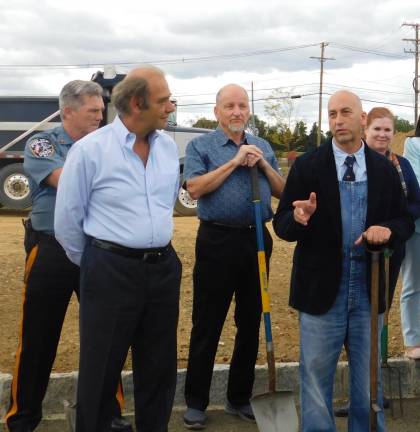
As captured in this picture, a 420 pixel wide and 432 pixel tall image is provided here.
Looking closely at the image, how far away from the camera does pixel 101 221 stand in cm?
303

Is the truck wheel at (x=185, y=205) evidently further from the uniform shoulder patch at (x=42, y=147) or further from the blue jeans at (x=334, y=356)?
the blue jeans at (x=334, y=356)

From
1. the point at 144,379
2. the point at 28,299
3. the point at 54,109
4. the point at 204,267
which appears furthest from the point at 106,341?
the point at 54,109

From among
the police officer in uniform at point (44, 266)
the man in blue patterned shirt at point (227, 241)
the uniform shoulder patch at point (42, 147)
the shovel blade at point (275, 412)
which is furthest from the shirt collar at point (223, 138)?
the shovel blade at point (275, 412)

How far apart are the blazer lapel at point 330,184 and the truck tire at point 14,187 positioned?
36.4ft

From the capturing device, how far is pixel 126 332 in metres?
3.08

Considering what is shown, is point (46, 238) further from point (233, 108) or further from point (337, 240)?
point (337, 240)

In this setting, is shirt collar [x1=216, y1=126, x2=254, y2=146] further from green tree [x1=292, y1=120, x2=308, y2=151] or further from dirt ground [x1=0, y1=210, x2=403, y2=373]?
green tree [x1=292, y1=120, x2=308, y2=151]

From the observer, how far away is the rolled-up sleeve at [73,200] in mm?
2994

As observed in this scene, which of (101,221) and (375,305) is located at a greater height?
(101,221)

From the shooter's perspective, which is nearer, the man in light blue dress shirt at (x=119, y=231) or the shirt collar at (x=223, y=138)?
the man in light blue dress shirt at (x=119, y=231)

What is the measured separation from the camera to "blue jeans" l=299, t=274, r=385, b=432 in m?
3.38

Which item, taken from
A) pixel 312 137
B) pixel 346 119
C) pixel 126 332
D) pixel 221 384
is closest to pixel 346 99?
pixel 346 119

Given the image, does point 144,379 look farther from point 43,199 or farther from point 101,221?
point 43,199

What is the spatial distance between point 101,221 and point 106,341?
1.78 ft
